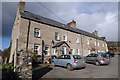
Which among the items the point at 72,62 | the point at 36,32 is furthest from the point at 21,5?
the point at 72,62

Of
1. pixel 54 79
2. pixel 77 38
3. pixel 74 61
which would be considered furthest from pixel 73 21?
pixel 54 79

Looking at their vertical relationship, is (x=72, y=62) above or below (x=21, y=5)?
below

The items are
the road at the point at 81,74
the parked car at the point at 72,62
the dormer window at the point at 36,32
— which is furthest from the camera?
the dormer window at the point at 36,32

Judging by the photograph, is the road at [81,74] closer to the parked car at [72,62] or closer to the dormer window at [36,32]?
the parked car at [72,62]

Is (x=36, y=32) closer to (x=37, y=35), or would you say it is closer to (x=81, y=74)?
(x=37, y=35)

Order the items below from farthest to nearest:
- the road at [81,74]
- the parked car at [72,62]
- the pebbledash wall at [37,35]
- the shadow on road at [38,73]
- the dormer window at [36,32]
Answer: the dormer window at [36,32] < the pebbledash wall at [37,35] < the parked car at [72,62] < the road at [81,74] < the shadow on road at [38,73]

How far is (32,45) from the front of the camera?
74.1 ft

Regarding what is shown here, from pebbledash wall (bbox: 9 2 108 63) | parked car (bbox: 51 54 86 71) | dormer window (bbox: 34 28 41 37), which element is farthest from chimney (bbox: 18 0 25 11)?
parked car (bbox: 51 54 86 71)

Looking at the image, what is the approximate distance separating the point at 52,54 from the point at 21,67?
16.4 metres

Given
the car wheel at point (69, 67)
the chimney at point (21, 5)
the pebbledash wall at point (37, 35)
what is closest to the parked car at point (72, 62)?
the car wheel at point (69, 67)

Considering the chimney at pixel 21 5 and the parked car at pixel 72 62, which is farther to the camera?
the chimney at pixel 21 5

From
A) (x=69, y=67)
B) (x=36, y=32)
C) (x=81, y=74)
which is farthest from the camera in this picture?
(x=36, y=32)

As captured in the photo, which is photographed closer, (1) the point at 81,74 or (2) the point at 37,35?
(1) the point at 81,74

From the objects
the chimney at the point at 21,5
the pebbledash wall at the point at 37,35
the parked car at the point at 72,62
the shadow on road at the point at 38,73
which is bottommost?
the shadow on road at the point at 38,73
